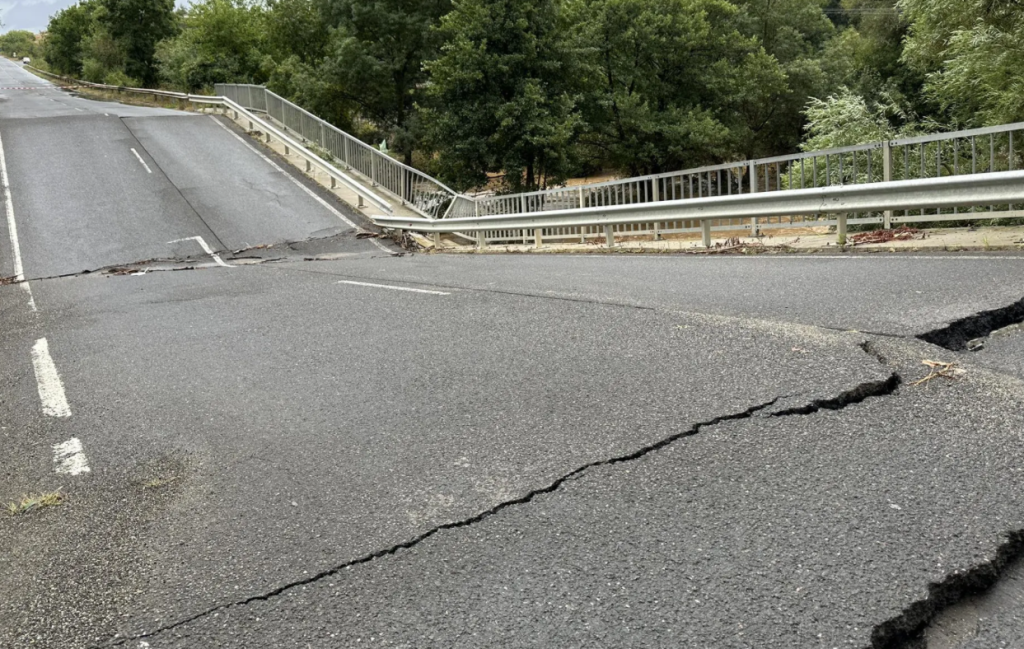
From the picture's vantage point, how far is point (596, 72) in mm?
37750

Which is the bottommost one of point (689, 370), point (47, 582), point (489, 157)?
point (47, 582)

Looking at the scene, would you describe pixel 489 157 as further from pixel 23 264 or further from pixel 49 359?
pixel 49 359

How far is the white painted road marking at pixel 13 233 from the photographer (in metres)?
Answer: 12.4

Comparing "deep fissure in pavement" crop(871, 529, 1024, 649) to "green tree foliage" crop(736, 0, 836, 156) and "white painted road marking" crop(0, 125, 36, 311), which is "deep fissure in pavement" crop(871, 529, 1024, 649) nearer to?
"white painted road marking" crop(0, 125, 36, 311)

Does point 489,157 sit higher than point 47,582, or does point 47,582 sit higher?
point 489,157

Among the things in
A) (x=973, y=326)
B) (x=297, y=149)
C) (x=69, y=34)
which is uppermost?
(x=69, y=34)

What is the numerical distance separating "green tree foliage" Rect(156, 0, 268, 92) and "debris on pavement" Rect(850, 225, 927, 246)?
157ft

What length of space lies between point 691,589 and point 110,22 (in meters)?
70.4

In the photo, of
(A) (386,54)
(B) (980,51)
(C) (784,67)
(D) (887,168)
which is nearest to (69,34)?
(A) (386,54)

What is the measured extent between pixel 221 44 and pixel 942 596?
6188cm

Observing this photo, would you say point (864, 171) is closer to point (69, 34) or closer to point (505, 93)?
point (505, 93)

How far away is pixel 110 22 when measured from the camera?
6162cm

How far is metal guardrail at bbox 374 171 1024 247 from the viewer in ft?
28.8

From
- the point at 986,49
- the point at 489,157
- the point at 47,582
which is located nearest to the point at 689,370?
the point at 47,582
